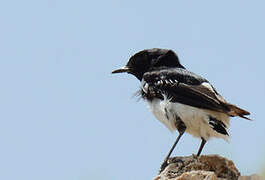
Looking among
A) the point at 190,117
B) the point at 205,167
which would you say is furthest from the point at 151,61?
the point at 205,167

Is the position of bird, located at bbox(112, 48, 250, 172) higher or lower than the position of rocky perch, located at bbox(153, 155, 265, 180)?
higher

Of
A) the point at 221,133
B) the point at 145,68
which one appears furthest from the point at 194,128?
the point at 145,68

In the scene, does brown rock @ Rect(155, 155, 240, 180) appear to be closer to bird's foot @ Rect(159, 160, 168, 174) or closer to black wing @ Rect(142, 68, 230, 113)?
bird's foot @ Rect(159, 160, 168, 174)

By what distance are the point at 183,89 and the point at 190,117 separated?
52 centimetres

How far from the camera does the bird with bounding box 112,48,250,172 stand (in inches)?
326

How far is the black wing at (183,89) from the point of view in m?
8.32

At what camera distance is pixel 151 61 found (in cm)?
999

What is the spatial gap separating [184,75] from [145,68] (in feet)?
4.03

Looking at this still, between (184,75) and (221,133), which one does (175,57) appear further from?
(221,133)

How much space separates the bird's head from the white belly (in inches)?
45.5

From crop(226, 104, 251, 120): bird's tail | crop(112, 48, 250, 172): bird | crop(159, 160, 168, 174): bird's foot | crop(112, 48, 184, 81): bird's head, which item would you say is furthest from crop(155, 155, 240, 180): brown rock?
crop(112, 48, 184, 81): bird's head

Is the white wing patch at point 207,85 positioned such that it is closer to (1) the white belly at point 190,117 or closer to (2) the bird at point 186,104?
(2) the bird at point 186,104

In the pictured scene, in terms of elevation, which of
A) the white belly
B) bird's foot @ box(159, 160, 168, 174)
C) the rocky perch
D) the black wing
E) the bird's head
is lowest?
bird's foot @ box(159, 160, 168, 174)

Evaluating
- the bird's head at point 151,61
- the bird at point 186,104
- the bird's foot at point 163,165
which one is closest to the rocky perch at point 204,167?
the bird's foot at point 163,165
